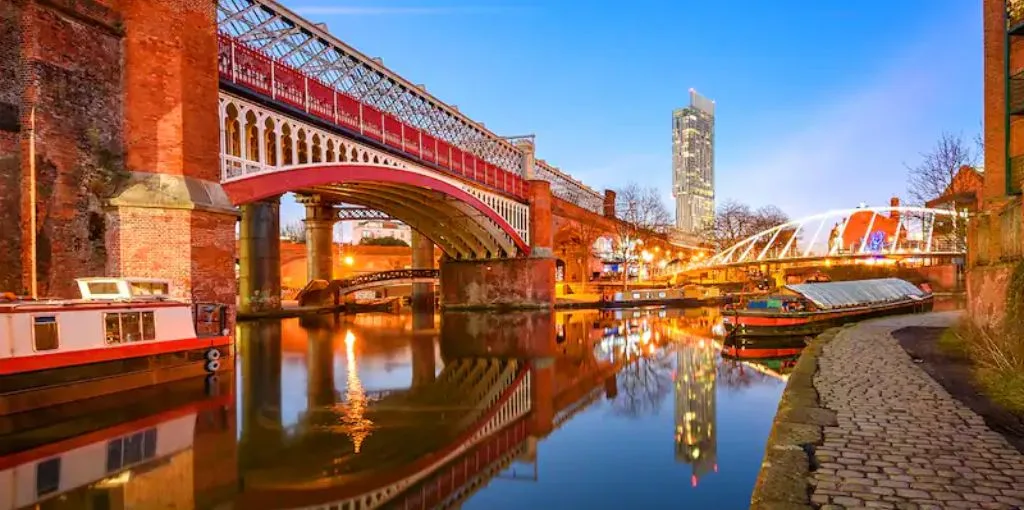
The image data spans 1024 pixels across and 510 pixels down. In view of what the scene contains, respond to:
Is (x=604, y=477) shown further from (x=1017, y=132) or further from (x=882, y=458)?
(x=1017, y=132)

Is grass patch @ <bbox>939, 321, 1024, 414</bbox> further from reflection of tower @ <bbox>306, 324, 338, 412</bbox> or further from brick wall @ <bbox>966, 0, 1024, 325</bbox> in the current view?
reflection of tower @ <bbox>306, 324, 338, 412</bbox>

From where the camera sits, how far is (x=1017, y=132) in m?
14.9

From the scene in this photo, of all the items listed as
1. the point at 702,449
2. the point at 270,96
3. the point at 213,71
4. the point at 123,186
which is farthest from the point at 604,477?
the point at 270,96

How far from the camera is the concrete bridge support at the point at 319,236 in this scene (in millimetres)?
46656

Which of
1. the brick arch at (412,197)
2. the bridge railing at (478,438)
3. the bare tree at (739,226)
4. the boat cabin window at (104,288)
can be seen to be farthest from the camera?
the bare tree at (739,226)

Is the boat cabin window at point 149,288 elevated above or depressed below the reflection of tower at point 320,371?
above

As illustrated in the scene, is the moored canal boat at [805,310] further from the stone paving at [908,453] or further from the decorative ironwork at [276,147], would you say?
the decorative ironwork at [276,147]

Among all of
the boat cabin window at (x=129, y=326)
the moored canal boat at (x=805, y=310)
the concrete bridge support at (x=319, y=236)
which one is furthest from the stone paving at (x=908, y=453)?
the concrete bridge support at (x=319, y=236)

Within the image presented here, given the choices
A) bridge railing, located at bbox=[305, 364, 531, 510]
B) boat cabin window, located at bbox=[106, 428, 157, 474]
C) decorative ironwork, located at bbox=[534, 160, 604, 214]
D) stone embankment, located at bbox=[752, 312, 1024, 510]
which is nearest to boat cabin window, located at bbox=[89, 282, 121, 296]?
boat cabin window, located at bbox=[106, 428, 157, 474]

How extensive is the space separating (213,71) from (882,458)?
1598cm

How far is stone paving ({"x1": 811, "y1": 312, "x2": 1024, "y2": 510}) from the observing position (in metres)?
5.57

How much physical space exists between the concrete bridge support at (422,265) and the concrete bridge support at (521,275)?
6575 millimetres

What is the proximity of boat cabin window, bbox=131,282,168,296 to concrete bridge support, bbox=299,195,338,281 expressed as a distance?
105 ft

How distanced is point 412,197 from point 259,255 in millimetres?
9909
